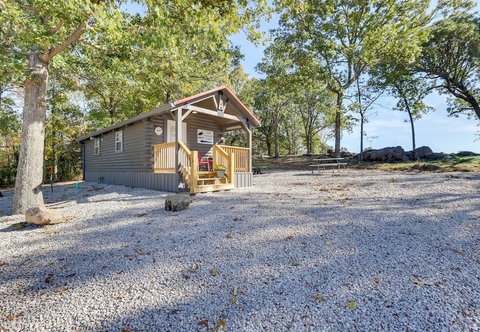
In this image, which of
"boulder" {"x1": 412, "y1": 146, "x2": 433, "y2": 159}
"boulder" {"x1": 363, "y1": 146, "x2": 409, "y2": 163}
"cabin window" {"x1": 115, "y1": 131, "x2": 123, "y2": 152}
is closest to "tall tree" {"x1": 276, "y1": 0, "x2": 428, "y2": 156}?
"boulder" {"x1": 363, "y1": 146, "x2": 409, "y2": 163}

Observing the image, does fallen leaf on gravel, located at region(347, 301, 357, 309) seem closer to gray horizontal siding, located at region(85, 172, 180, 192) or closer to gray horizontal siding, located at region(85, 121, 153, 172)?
gray horizontal siding, located at region(85, 172, 180, 192)

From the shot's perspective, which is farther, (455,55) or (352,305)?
(455,55)

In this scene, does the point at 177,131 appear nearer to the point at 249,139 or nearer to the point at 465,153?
the point at 249,139

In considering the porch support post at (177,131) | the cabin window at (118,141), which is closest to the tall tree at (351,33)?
the porch support post at (177,131)

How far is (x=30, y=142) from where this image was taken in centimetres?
568

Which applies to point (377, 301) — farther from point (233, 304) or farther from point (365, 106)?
point (365, 106)

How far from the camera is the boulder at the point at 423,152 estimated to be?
16.3 meters

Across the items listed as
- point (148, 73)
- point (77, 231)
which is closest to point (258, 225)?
point (77, 231)

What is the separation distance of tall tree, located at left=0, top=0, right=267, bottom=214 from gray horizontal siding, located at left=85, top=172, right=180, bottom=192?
3289 mm

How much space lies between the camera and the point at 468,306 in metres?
1.97

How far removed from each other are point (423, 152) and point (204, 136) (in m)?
15.9

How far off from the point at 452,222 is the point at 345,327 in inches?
141

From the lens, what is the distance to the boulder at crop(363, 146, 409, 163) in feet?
50.9

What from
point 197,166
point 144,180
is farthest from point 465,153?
point 144,180
